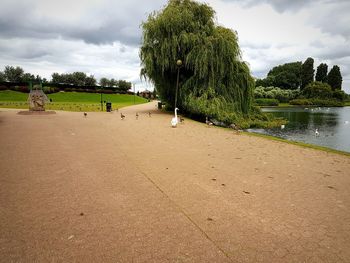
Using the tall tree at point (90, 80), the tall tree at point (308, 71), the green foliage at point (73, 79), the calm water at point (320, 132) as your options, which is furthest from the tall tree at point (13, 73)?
the tall tree at point (308, 71)

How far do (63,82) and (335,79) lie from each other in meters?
93.5

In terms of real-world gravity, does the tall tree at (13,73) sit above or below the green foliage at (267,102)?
above

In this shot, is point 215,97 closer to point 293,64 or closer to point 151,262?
point 151,262

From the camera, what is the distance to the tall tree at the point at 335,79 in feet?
275

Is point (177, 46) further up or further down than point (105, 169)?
further up

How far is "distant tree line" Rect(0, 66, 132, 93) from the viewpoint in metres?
59.6

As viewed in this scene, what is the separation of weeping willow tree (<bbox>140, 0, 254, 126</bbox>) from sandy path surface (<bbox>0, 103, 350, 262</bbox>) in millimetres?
13116

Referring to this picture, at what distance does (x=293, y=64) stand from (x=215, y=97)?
346 feet

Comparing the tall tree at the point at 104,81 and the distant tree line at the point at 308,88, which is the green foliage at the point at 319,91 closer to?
the distant tree line at the point at 308,88

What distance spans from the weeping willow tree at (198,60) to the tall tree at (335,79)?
77.2 metres

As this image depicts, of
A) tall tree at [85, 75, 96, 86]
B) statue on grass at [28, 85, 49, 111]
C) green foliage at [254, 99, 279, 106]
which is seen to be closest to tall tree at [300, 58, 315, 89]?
green foliage at [254, 99, 279, 106]

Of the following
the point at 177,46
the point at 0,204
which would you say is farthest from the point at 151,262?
the point at 177,46

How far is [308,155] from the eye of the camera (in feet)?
28.6

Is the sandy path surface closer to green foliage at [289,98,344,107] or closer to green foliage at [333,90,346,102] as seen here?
green foliage at [289,98,344,107]
